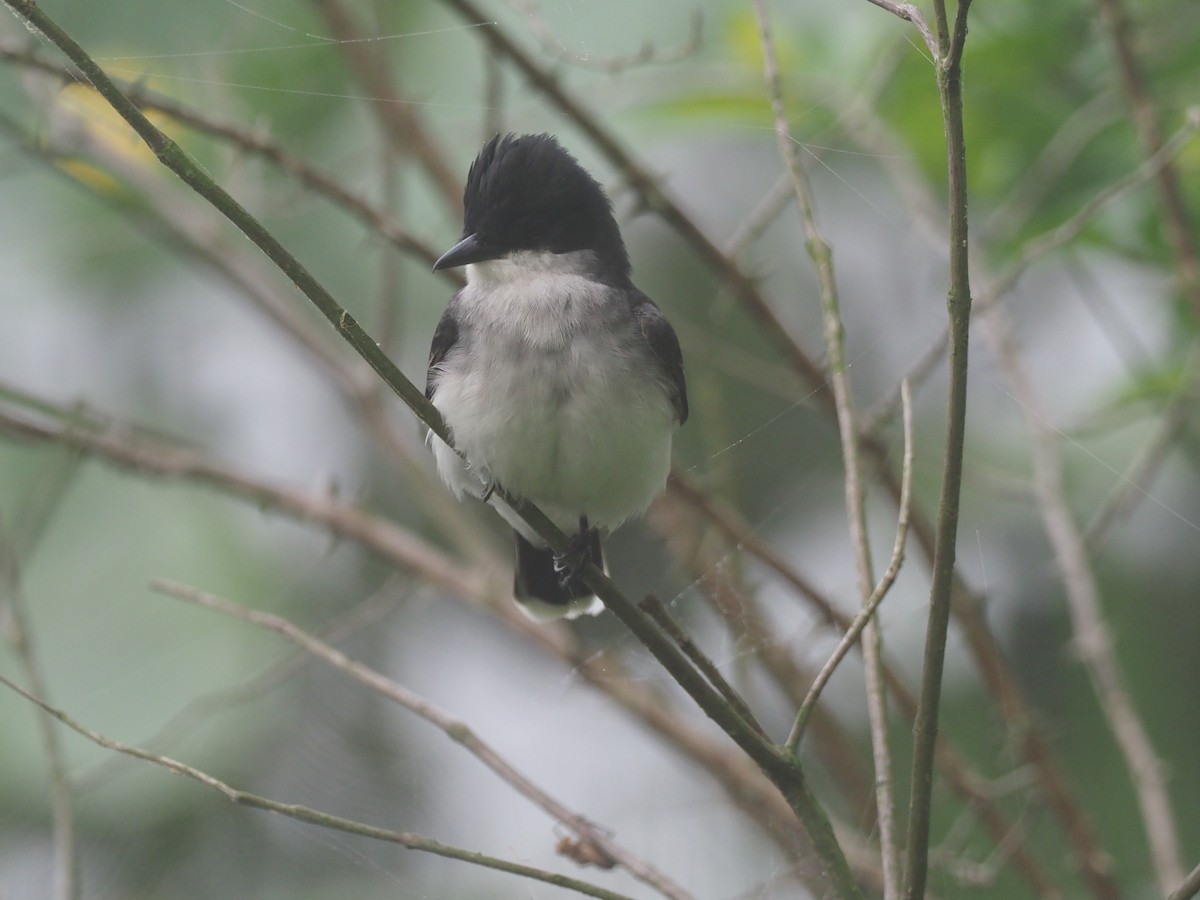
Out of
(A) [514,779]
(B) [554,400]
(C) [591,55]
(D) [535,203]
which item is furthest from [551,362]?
(A) [514,779]

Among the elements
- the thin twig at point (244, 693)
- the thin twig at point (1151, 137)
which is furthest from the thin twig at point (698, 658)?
the thin twig at point (1151, 137)

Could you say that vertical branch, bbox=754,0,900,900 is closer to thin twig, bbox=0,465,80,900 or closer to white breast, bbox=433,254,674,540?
white breast, bbox=433,254,674,540

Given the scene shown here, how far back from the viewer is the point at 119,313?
4520mm

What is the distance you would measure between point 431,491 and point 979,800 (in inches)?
62.7

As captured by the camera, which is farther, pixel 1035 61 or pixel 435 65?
pixel 435 65

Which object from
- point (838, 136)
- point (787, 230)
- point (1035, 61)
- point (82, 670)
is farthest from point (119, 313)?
point (1035, 61)

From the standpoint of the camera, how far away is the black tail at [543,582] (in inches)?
120

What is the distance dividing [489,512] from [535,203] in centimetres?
183

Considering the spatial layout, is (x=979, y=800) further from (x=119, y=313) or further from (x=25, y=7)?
(x=119, y=313)

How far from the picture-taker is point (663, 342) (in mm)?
2783

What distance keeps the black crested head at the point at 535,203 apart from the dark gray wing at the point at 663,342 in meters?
0.19

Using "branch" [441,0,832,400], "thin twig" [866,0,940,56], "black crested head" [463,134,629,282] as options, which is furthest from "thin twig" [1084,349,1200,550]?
"thin twig" [866,0,940,56]

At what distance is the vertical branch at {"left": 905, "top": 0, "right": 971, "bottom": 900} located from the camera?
144cm

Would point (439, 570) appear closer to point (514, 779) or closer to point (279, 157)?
point (279, 157)
